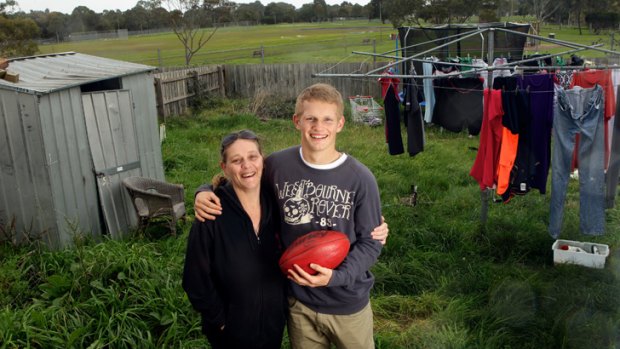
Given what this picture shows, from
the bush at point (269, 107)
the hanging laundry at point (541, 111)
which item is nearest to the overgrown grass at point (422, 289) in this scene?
the hanging laundry at point (541, 111)

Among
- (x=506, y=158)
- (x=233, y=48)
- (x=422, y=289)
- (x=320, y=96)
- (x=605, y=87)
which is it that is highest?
(x=233, y=48)

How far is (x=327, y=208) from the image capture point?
2.40 meters

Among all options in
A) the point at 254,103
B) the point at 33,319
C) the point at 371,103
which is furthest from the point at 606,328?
the point at 254,103

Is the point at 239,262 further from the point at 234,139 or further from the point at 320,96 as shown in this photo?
the point at 320,96

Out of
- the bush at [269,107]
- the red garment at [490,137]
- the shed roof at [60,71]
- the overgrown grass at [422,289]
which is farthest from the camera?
the bush at [269,107]

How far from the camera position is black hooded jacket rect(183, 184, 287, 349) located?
7.83 ft

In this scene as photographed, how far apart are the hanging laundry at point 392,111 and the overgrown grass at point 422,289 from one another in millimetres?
800

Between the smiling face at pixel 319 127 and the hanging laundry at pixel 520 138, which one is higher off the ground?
the smiling face at pixel 319 127

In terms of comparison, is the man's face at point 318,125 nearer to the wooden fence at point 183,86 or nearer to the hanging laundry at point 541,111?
the hanging laundry at point 541,111

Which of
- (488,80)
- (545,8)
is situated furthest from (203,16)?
(488,80)

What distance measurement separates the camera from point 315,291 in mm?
2492

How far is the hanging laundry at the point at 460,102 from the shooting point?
646cm

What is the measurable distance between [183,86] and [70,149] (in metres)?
8.73

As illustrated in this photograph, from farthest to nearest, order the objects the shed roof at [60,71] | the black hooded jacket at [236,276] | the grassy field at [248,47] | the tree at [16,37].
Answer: the grassy field at [248,47] < the tree at [16,37] < the shed roof at [60,71] < the black hooded jacket at [236,276]
